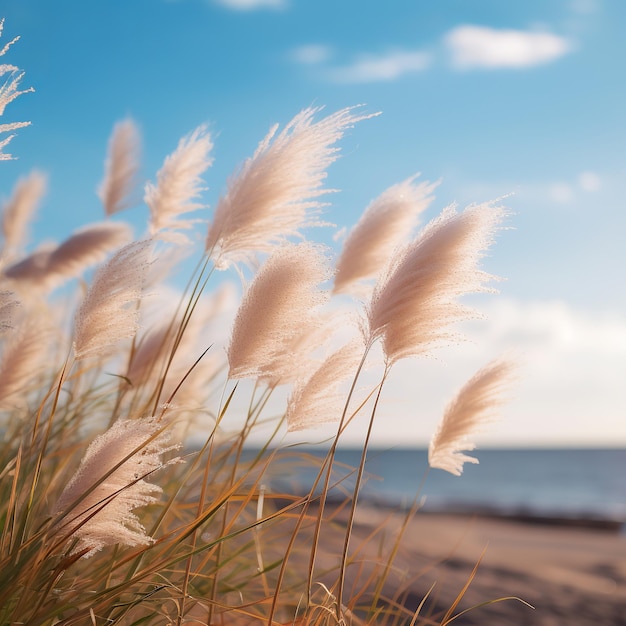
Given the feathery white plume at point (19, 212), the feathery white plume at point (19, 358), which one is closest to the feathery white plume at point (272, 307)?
the feathery white plume at point (19, 358)

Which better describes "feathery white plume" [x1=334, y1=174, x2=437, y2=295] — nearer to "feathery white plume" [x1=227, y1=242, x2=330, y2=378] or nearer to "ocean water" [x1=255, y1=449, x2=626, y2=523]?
"feathery white plume" [x1=227, y1=242, x2=330, y2=378]

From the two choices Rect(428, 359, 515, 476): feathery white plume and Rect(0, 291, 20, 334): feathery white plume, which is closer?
Rect(0, 291, 20, 334): feathery white plume

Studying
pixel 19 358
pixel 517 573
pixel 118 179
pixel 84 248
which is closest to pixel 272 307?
pixel 19 358

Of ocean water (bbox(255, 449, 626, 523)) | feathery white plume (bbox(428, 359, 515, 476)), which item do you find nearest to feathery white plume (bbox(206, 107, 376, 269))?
feathery white plume (bbox(428, 359, 515, 476))

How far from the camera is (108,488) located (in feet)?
4.29

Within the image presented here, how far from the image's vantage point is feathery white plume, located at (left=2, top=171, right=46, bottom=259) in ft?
12.5

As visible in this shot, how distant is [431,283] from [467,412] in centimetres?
48

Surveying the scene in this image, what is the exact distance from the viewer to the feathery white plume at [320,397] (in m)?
1.68

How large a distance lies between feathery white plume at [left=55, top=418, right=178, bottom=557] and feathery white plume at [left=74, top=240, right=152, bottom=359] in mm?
369

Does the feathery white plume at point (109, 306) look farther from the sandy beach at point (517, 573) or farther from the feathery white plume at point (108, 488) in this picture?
the sandy beach at point (517, 573)

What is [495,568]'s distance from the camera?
19.9 feet

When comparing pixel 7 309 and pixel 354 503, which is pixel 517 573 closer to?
pixel 354 503

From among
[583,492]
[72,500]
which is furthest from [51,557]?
[583,492]

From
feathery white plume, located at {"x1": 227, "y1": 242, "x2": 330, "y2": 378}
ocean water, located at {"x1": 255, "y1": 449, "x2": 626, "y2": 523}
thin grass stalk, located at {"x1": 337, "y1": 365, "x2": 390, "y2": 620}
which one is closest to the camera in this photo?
thin grass stalk, located at {"x1": 337, "y1": 365, "x2": 390, "y2": 620}
